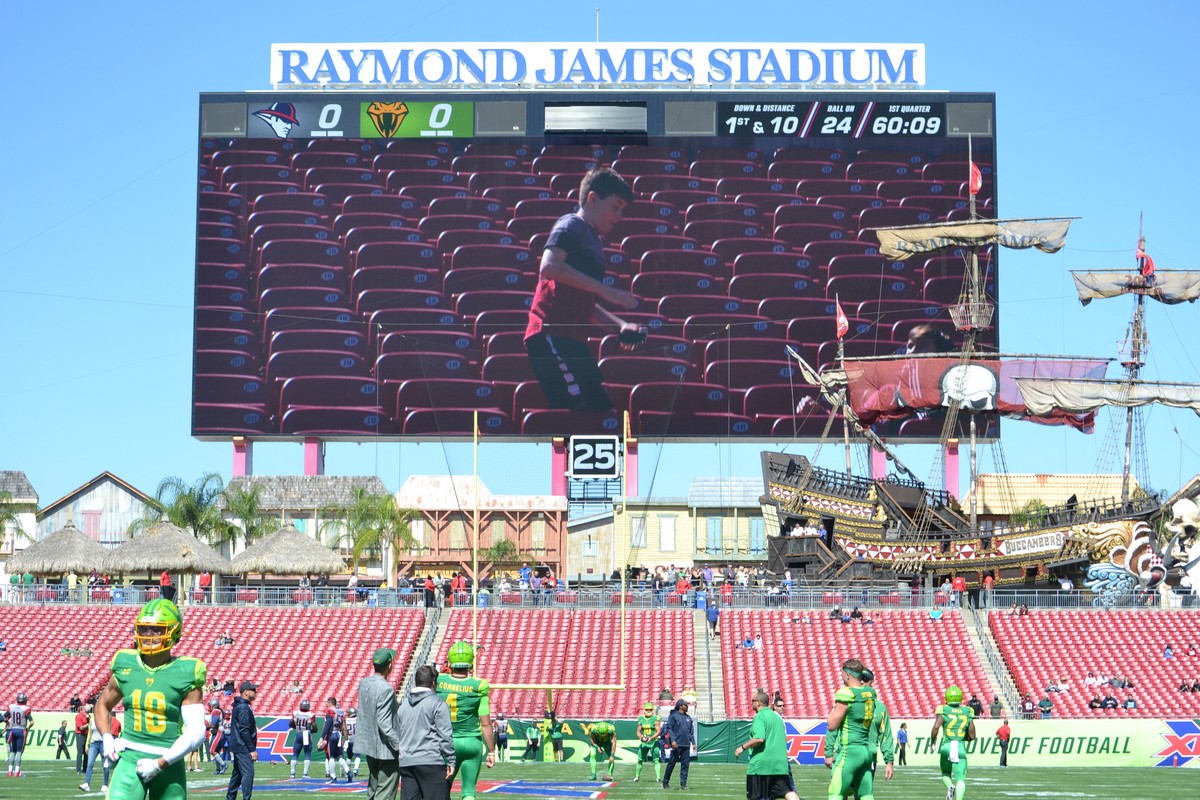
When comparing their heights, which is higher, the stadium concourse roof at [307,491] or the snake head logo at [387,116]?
the snake head logo at [387,116]

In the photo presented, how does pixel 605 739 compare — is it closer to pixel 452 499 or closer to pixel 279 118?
pixel 279 118

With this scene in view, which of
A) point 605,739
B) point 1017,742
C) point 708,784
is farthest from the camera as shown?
point 1017,742

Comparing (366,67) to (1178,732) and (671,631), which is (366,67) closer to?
(671,631)

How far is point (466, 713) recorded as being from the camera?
14.4m

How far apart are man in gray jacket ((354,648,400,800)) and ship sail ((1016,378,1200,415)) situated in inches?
1808

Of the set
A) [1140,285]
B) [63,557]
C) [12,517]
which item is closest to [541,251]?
[63,557]

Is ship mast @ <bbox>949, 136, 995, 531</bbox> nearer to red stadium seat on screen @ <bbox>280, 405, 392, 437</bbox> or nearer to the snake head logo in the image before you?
red stadium seat on screen @ <bbox>280, 405, 392, 437</bbox>

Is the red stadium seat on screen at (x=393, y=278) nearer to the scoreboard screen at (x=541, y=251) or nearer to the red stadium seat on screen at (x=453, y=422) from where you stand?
the scoreboard screen at (x=541, y=251)

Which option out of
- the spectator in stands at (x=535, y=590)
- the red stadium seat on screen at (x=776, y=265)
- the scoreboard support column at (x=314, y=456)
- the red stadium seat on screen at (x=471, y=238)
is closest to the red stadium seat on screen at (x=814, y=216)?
the red stadium seat on screen at (x=776, y=265)

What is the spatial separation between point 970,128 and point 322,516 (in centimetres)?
3289

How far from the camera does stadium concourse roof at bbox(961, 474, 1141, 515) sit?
243 feet

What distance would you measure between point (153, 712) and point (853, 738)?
24.1 ft

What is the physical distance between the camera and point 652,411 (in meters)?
55.7

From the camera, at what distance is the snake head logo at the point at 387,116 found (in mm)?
58406
